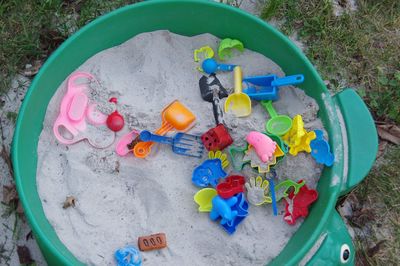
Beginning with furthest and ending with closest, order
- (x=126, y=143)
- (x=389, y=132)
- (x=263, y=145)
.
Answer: (x=389, y=132), (x=126, y=143), (x=263, y=145)

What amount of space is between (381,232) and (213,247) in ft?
1.51

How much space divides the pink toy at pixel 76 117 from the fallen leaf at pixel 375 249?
0.70m

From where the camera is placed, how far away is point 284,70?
150cm

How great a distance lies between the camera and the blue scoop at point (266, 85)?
142 centimetres

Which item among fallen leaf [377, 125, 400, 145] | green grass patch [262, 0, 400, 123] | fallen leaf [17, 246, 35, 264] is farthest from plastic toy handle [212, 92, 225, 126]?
fallen leaf [17, 246, 35, 264]

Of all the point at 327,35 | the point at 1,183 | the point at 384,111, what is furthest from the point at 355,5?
the point at 1,183

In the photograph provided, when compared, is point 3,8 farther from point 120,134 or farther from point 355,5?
point 355,5

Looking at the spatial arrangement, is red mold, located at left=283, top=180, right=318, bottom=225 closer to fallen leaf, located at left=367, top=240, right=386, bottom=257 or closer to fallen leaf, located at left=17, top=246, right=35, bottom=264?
fallen leaf, located at left=367, top=240, right=386, bottom=257

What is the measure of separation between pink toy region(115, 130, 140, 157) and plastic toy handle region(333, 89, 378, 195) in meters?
0.49

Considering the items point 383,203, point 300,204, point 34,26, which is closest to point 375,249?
point 383,203

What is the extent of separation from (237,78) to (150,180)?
33 centimetres

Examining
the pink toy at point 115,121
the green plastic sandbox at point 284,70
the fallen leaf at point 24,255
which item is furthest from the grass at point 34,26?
the fallen leaf at point 24,255

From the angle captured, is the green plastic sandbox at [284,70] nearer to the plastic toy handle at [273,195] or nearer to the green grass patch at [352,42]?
the plastic toy handle at [273,195]

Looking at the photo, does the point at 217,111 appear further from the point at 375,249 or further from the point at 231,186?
the point at 375,249
